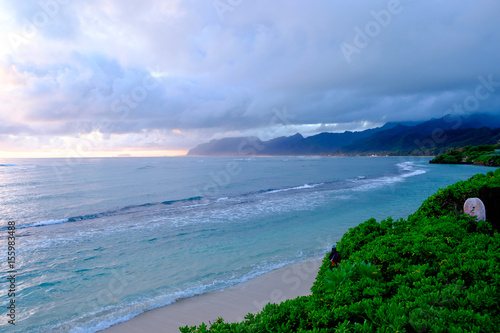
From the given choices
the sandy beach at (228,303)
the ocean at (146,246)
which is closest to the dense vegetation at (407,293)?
the sandy beach at (228,303)

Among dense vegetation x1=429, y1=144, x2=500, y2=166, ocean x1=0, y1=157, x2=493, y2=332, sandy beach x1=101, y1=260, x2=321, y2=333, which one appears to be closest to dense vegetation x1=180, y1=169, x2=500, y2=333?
sandy beach x1=101, y1=260, x2=321, y2=333

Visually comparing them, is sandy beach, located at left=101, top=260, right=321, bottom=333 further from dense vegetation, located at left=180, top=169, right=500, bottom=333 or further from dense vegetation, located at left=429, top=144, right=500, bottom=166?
dense vegetation, located at left=429, top=144, right=500, bottom=166

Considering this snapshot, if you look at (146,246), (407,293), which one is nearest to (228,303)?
(407,293)

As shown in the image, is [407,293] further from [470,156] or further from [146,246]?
[470,156]

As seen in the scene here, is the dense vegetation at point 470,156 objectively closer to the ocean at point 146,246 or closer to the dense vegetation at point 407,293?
the ocean at point 146,246

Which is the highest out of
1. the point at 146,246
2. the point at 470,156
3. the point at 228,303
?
the point at 470,156

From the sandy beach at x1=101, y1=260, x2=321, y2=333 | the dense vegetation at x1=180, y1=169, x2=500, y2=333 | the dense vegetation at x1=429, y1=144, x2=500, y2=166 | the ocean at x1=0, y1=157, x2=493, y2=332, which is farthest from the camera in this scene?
the dense vegetation at x1=429, y1=144, x2=500, y2=166
